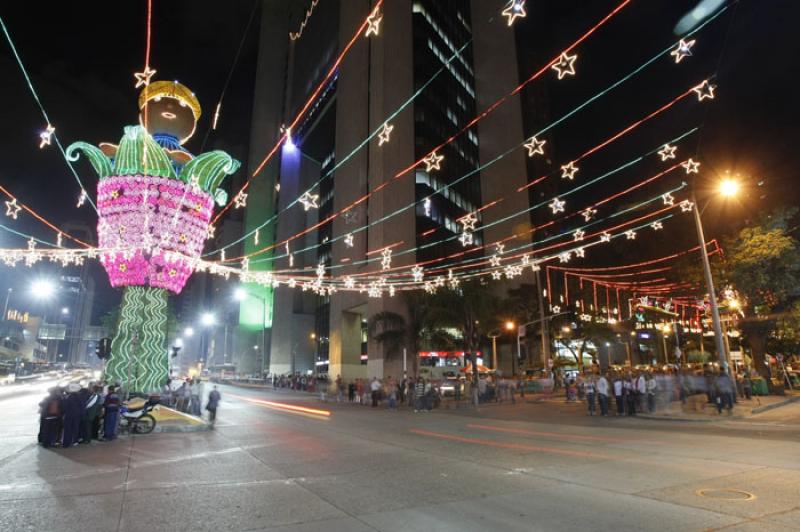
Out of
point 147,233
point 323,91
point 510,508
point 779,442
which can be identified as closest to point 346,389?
point 147,233

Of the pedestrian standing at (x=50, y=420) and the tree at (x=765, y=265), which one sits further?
the tree at (x=765, y=265)

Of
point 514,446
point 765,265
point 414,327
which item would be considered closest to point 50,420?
point 514,446

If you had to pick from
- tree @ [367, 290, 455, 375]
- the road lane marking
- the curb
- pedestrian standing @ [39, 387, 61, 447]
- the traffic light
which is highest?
tree @ [367, 290, 455, 375]

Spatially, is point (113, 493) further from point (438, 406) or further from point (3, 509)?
point (438, 406)

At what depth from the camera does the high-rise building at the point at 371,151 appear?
4609cm

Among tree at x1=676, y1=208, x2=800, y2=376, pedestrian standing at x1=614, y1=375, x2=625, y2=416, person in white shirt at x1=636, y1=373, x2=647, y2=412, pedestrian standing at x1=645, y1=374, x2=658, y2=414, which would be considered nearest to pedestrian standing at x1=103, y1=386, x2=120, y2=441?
pedestrian standing at x1=614, y1=375, x2=625, y2=416

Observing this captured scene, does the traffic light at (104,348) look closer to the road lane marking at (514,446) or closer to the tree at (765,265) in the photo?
the road lane marking at (514,446)

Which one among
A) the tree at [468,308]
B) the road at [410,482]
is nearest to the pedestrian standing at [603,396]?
the road at [410,482]

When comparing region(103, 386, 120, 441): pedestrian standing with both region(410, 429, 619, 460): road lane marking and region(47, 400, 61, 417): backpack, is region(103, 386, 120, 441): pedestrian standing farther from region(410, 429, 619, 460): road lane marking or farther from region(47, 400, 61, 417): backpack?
region(410, 429, 619, 460): road lane marking

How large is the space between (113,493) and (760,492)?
974 centimetres

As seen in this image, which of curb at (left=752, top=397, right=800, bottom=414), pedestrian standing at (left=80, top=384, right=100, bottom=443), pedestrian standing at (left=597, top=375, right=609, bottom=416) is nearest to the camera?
pedestrian standing at (left=80, top=384, right=100, bottom=443)

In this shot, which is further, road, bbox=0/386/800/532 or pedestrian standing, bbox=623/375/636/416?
pedestrian standing, bbox=623/375/636/416

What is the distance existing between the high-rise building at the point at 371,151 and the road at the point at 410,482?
17093 mm

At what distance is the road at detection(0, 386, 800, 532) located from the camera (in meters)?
6.13
